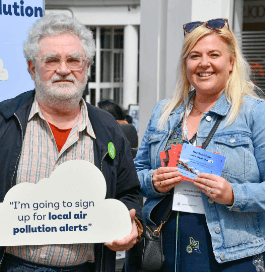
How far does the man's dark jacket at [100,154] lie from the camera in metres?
1.75

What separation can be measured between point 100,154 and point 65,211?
30cm

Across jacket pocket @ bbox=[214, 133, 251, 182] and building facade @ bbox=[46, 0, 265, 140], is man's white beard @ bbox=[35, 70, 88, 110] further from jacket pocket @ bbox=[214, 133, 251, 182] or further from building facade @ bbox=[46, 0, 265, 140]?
building facade @ bbox=[46, 0, 265, 140]

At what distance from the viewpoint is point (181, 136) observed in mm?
2174

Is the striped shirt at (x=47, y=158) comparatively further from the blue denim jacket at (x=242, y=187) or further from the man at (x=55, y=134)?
the blue denim jacket at (x=242, y=187)

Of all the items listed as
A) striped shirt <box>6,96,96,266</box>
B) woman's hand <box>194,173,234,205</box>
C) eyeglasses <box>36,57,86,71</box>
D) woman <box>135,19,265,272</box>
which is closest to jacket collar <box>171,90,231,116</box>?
woman <box>135,19,265,272</box>

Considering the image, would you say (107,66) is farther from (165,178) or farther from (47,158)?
(47,158)

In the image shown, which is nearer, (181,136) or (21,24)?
(181,136)

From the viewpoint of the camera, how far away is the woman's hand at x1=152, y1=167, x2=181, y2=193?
79.4 inches

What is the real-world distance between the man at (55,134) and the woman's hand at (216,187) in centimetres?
34

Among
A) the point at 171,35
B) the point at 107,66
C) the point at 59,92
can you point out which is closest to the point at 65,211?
the point at 59,92

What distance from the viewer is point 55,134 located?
186 cm

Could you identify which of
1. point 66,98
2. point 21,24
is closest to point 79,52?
point 66,98

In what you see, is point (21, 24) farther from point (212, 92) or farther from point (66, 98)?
point (212, 92)

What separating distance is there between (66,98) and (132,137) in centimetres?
149
